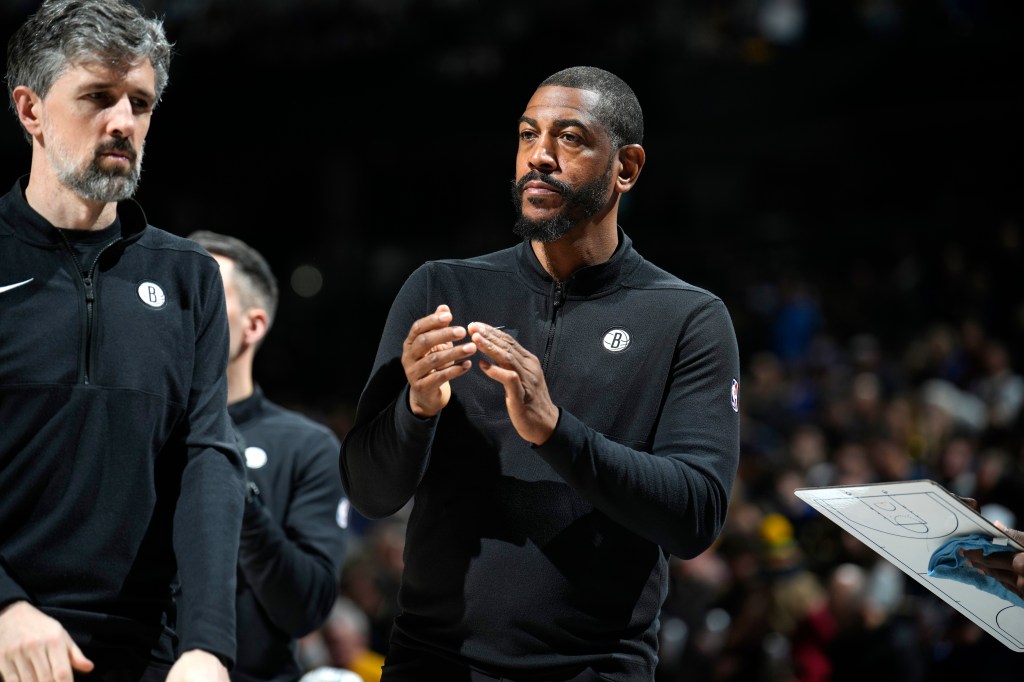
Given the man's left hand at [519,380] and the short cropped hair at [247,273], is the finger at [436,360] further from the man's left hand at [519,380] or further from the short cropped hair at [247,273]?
the short cropped hair at [247,273]

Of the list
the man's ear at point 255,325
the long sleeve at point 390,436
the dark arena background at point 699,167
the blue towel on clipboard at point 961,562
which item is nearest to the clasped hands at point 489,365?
the long sleeve at point 390,436

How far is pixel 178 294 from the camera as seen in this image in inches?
99.2

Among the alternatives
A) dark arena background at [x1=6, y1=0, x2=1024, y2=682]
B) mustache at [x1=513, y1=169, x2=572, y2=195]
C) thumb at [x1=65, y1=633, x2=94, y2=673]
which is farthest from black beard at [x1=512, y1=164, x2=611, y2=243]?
dark arena background at [x1=6, y1=0, x2=1024, y2=682]

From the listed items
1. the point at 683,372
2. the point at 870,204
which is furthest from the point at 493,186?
the point at 683,372

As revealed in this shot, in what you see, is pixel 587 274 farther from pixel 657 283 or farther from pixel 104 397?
pixel 104 397

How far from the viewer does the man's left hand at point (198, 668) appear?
2143 mm

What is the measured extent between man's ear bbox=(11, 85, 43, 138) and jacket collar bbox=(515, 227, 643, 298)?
113cm

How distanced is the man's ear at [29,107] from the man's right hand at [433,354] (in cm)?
86

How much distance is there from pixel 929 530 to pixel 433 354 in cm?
117

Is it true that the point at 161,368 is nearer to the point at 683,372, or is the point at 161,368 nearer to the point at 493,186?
the point at 683,372

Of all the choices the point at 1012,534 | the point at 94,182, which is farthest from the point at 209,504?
the point at 1012,534

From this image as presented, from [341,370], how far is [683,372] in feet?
37.7

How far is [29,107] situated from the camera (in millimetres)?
2449

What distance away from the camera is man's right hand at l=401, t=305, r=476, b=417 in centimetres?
242
